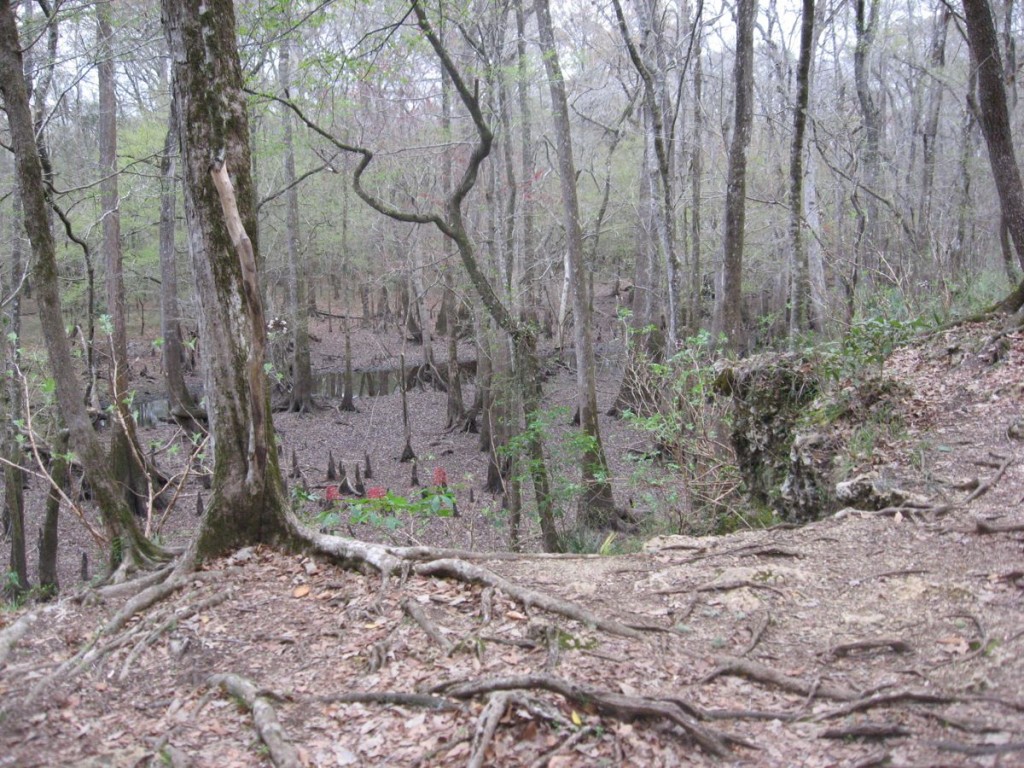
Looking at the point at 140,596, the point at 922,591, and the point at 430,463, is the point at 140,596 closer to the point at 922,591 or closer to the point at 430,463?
the point at 922,591

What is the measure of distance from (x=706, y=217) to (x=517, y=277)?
13.5 metres

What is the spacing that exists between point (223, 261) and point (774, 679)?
3817 mm

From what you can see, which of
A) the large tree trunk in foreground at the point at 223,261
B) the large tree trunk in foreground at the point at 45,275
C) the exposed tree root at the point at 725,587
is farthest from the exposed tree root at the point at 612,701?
the large tree trunk in foreground at the point at 45,275

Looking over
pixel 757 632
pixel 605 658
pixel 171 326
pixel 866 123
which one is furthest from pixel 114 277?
pixel 866 123

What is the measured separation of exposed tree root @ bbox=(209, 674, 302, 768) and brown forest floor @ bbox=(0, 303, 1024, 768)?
2.0 inches

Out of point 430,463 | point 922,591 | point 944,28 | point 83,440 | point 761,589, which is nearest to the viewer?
point 922,591

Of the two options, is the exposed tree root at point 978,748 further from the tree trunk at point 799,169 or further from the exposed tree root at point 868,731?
the tree trunk at point 799,169

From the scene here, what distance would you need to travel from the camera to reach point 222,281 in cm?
468

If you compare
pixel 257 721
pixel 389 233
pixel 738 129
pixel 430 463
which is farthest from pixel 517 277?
pixel 257 721

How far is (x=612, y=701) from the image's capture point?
2.86 metres

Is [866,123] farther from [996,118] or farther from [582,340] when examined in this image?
[996,118]

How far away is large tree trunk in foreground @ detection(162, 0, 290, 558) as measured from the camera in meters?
4.61

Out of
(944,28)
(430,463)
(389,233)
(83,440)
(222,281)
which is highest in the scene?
(944,28)

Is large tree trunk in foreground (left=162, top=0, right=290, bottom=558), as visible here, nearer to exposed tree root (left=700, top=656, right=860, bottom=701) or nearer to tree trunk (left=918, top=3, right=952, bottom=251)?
exposed tree root (left=700, top=656, right=860, bottom=701)
